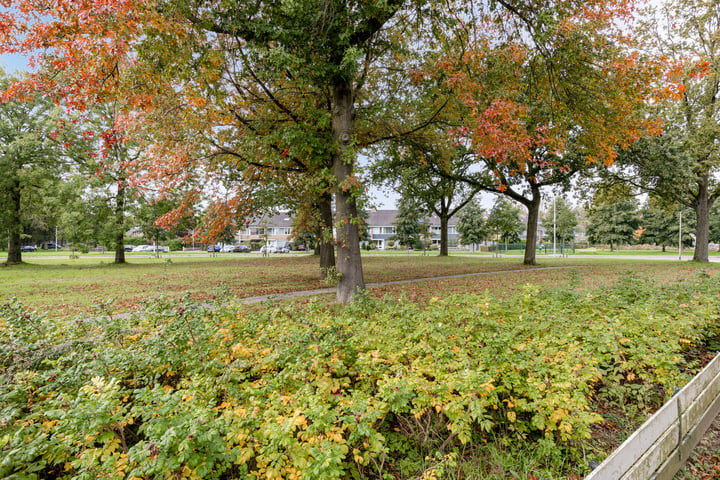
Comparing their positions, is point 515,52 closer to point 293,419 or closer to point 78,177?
point 293,419

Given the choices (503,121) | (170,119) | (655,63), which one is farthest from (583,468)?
(170,119)

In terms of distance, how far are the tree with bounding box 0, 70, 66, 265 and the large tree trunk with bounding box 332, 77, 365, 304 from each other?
814 inches

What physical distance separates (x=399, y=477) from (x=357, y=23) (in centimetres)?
755

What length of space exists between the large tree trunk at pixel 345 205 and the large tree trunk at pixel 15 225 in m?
23.7

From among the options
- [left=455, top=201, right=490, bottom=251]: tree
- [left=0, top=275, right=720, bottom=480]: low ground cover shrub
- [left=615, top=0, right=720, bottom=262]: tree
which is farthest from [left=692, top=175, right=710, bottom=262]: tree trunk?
[left=455, top=201, right=490, bottom=251]: tree

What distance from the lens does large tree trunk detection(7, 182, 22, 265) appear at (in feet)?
66.1

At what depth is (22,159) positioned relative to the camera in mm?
20328

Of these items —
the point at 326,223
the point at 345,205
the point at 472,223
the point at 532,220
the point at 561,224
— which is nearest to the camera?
the point at 345,205

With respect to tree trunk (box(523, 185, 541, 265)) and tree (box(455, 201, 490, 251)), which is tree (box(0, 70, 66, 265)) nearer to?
tree trunk (box(523, 185, 541, 265))

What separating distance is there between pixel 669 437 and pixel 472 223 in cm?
4654

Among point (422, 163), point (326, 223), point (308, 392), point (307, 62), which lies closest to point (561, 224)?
point (422, 163)

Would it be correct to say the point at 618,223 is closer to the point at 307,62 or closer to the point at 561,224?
the point at 561,224

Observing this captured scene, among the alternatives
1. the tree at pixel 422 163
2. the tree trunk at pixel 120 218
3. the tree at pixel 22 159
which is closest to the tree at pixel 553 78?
the tree at pixel 422 163

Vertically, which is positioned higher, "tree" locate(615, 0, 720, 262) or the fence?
"tree" locate(615, 0, 720, 262)
